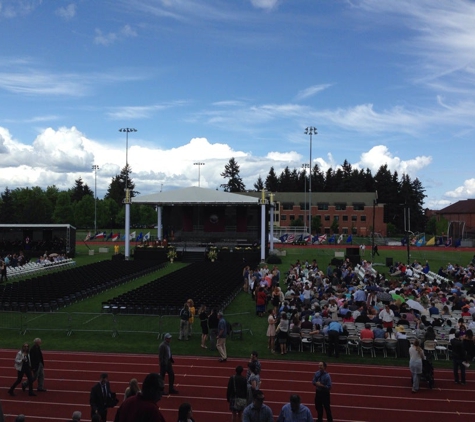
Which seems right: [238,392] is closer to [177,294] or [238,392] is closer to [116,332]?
[116,332]

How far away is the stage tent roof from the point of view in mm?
46828

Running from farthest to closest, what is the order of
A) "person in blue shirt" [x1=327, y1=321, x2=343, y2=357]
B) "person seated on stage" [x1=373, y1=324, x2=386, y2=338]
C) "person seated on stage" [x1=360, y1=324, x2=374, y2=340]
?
1. "person seated on stage" [x1=373, y1=324, x2=386, y2=338]
2. "person seated on stage" [x1=360, y1=324, x2=374, y2=340]
3. "person in blue shirt" [x1=327, y1=321, x2=343, y2=357]

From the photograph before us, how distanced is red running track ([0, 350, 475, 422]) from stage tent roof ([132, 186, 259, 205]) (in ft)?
104

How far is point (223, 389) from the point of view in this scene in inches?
492

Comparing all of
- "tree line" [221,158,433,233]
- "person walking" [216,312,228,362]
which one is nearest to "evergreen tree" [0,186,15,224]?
"tree line" [221,158,433,233]

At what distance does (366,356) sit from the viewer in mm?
15469

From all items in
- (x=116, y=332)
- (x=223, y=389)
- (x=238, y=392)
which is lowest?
(x=223, y=389)

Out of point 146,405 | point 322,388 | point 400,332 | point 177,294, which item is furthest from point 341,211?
point 146,405

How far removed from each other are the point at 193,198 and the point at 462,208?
89.9 m

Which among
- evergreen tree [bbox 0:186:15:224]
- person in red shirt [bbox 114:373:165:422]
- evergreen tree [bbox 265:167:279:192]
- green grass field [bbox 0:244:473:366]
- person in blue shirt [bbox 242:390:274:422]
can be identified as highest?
evergreen tree [bbox 265:167:279:192]

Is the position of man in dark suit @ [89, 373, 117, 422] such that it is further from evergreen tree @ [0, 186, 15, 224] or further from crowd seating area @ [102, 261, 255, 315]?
evergreen tree @ [0, 186, 15, 224]

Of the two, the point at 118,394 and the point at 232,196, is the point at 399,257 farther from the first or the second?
the point at 118,394

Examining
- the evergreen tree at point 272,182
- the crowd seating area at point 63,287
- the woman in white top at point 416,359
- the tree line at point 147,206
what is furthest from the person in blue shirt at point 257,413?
the evergreen tree at point 272,182

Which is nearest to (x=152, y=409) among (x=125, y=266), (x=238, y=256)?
(x=125, y=266)
